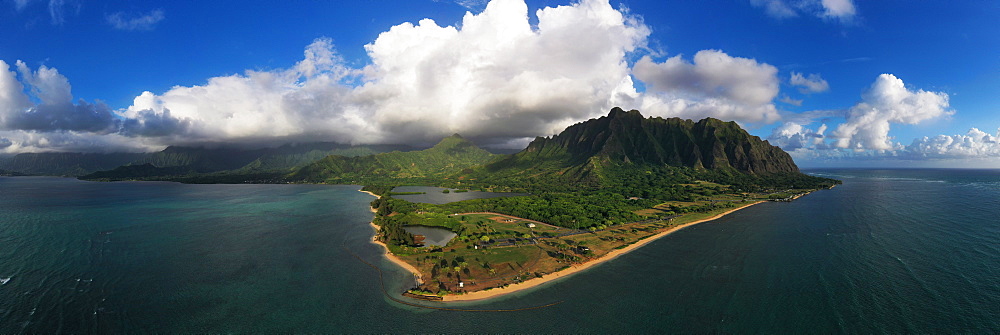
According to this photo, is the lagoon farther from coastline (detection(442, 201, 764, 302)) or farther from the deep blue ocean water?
coastline (detection(442, 201, 764, 302))

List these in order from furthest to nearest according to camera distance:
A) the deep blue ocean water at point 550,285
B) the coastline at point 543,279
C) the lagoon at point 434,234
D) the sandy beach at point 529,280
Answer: the lagoon at point 434,234
the sandy beach at point 529,280
the coastline at point 543,279
the deep blue ocean water at point 550,285

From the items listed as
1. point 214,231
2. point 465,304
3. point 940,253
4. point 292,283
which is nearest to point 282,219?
point 214,231

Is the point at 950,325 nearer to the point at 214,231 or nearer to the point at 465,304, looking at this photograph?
the point at 465,304

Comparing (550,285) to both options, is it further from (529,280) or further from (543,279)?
(529,280)

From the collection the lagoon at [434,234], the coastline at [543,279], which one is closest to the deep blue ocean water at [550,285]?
the coastline at [543,279]

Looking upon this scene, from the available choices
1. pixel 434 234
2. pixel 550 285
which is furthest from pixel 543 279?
pixel 434 234

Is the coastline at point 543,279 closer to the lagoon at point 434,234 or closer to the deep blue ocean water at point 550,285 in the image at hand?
the deep blue ocean water at point 550,285

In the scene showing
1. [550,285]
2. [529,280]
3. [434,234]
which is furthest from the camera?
[434,234]

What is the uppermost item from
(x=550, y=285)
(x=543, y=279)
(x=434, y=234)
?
(x=434, y=234)
